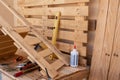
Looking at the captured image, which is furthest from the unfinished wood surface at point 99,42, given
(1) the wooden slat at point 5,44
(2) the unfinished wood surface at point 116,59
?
(1) the wooden slat at point 5,44

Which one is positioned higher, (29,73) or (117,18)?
(117,18)

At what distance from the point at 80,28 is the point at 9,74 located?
2.81ft

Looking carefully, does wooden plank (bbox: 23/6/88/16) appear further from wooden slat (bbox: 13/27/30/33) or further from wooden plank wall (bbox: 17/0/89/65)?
wooden slat (bbox: 13/27/30/33)

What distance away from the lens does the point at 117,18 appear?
157 cm

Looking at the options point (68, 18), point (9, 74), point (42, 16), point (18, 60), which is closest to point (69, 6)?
point (68, 18)

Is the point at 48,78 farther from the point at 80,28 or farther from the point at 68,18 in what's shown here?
the point at 68,18

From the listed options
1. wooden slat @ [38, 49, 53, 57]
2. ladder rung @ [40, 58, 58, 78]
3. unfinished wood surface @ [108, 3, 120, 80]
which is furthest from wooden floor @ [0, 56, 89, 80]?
unfinished wood surface @ [108, 3, 120, 80]

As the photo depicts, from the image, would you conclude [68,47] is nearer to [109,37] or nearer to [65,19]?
[65,19]

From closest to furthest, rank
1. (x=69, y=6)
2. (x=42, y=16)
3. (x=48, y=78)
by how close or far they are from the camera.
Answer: (x=48, y=78) → (x=69, y=6) → (x=42, y=16)

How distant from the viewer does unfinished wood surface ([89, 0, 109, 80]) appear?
165cm

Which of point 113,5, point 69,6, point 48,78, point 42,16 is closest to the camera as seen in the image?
point 48,78

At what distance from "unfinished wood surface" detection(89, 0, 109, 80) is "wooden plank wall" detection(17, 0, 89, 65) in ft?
0.41

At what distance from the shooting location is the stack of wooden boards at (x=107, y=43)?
158 cm

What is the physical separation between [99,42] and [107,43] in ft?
0.29
